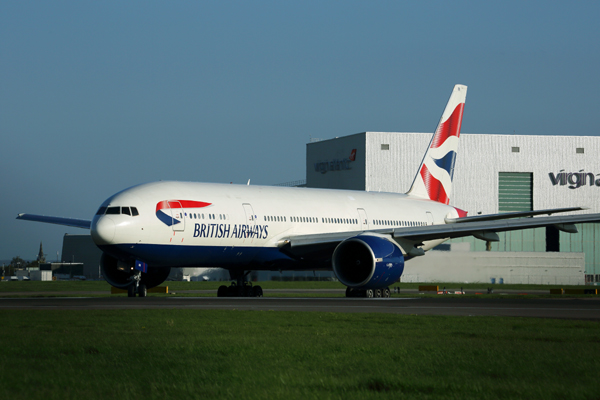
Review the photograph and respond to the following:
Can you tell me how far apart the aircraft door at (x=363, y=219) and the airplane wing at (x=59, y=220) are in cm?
1064

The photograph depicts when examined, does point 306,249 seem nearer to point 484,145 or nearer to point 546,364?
point 546,364

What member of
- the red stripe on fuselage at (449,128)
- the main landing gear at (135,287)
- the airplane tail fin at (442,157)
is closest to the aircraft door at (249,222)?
the main landing gear at (135,287)

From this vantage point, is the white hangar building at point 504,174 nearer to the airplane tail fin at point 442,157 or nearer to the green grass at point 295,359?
the airplane tail fin at point 442,157

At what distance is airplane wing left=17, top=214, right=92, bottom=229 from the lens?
1187 inches

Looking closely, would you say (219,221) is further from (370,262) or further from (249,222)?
(370,262)

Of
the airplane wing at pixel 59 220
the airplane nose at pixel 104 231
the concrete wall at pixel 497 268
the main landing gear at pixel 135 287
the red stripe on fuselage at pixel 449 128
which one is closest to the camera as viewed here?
the airplane nose at pixel 104 231

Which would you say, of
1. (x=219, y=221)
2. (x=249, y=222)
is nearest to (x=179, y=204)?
(x=219, y=221)

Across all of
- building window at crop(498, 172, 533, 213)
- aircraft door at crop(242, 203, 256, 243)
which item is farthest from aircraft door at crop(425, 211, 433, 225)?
building window at crop(498, 172, 533, 213)

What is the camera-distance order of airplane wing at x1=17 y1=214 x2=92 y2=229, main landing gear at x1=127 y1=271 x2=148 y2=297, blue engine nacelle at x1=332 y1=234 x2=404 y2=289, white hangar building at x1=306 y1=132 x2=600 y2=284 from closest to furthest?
blue engine nacelle at x1=332 y1=234 x2=404 y2=289 < main landing gear at x1=127 y1=271 x2=148 y2=297 < airplane wing at x1=17 y1=214 x2=92 y2=229 < white hangar building at x1=306 y1=132 x2=600 y2=284

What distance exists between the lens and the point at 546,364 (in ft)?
27.6

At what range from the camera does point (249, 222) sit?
27.4 meters

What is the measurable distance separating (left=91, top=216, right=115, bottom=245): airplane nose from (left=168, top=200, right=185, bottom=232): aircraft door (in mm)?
2053

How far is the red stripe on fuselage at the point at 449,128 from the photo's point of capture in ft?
124

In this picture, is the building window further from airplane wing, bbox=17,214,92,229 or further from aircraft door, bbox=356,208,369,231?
airplane wing, bbox=17,214,92,229
